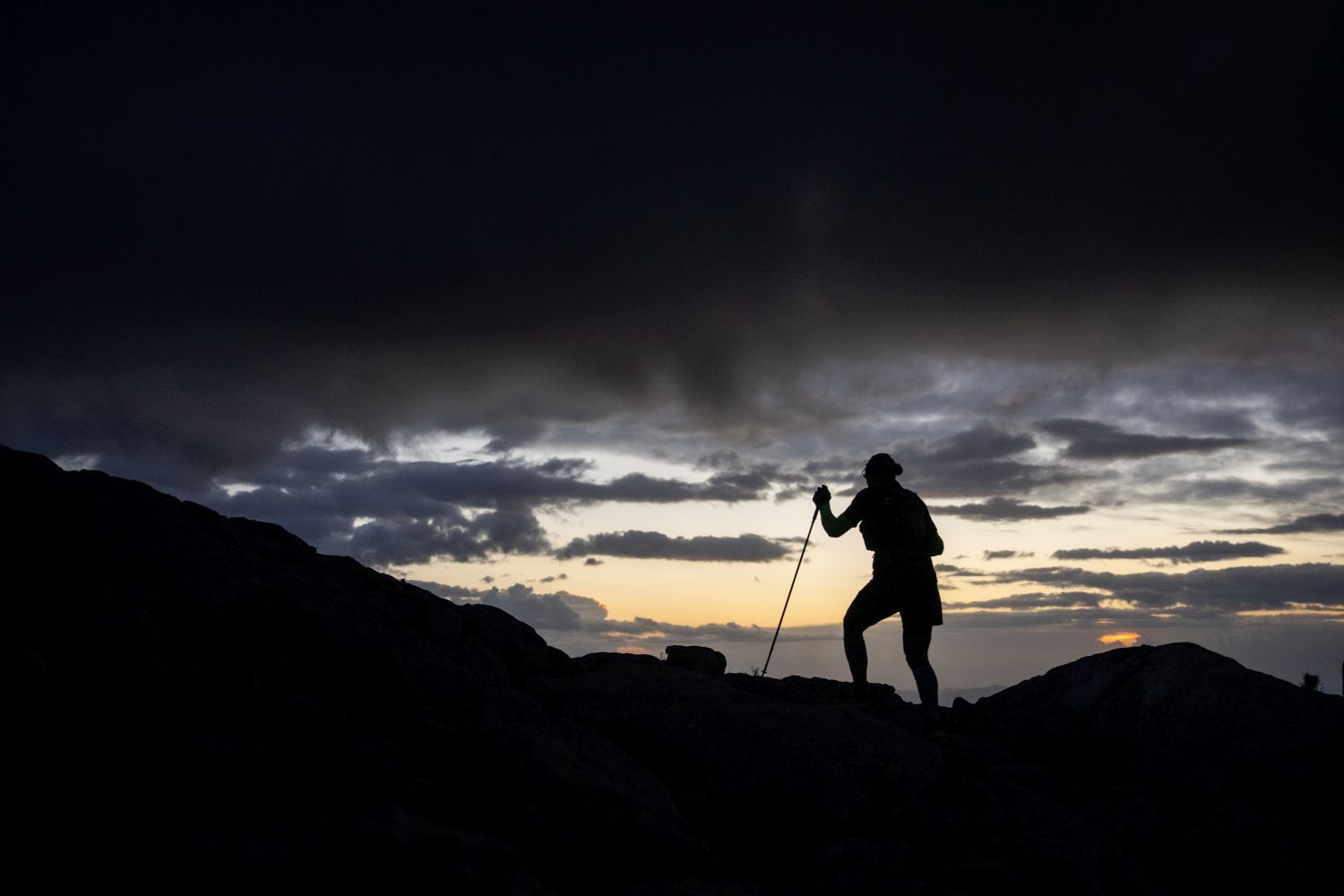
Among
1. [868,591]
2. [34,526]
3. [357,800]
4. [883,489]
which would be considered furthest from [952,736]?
[34,526]

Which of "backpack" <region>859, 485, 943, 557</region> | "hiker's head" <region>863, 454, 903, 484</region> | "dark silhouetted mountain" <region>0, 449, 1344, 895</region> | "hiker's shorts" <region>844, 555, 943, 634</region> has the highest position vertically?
"hiker's head" <region>863, 454, 903, 484</region>

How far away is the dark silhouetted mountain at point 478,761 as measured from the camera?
691cm

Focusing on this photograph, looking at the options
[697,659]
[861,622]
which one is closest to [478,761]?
[861,622]

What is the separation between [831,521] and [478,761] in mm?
7400

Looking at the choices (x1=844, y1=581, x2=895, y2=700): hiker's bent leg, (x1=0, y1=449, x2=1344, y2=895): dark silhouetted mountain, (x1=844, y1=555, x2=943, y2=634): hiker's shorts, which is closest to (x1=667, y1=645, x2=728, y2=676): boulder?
(x1=844, y1=581, x2=895, y2=700): hiker's bent leg

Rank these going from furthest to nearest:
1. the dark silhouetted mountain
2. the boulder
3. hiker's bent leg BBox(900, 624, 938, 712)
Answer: the boulder, hiker's bent leg BBox(900, 624, 938, 712), the dark silhouetted mountain

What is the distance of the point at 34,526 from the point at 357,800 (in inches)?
171

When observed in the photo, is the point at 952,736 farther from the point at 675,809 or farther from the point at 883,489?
Answer: the point at 675,809

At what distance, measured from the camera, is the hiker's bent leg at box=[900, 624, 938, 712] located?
43.9ft

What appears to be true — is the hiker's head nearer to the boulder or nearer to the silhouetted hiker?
the silhouetted hiker

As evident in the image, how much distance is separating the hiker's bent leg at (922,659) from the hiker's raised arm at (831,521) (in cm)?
163

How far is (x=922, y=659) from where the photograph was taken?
536 inches

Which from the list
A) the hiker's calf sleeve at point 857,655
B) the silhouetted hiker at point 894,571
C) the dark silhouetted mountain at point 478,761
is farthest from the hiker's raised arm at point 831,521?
the dark silhouetted mountain at point 478,761

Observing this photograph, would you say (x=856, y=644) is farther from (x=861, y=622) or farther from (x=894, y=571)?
(x=894, y=571)
